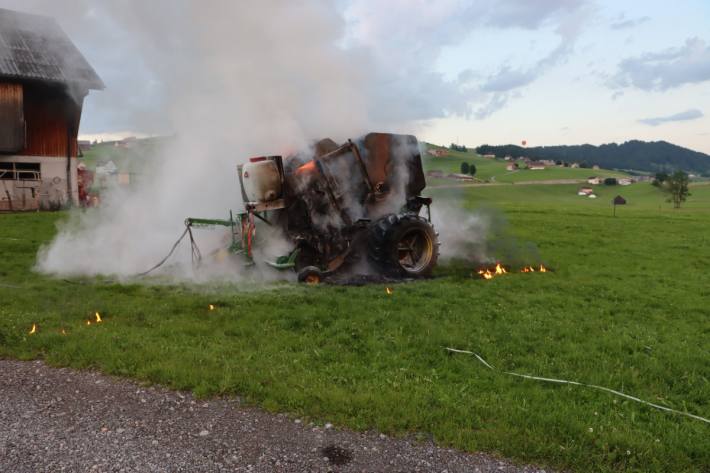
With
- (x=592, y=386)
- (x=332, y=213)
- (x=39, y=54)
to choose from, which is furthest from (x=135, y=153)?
(x=39, y=54)

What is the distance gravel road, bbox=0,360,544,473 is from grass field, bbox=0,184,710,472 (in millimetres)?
266

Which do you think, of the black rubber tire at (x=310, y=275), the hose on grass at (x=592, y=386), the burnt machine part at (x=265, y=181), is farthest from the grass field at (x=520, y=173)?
the hose on grass at (x=592, y=386)

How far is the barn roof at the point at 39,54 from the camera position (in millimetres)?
25609

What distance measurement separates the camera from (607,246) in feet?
63.6

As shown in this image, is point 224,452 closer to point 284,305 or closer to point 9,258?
point 284,305

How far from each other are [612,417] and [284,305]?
5.50 metres

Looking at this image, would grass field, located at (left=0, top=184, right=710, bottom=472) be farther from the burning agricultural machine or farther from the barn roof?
the barn roof

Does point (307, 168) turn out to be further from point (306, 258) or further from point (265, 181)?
point (306, 258)

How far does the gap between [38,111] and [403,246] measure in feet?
80.0

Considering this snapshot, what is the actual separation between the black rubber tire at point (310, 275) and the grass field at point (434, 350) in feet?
2.05

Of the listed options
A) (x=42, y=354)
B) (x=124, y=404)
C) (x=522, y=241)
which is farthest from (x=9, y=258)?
(x=522, y=241)

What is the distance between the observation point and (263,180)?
11734mm

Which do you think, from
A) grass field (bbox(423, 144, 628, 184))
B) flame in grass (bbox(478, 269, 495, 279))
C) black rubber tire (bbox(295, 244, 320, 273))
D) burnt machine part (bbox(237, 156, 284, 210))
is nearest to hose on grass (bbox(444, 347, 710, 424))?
black rubber tire (bbox(295, 244, 320, 273))

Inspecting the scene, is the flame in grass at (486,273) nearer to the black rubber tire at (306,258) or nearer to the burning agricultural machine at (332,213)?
the burning agricultural machine at (332,213)
